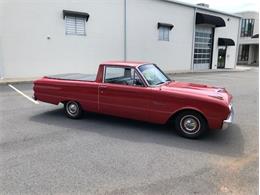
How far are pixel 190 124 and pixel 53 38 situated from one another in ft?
40.4

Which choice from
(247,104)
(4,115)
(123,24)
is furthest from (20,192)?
(123,24)

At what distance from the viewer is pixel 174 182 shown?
3285 mm

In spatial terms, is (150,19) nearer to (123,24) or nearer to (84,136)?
(123,24)

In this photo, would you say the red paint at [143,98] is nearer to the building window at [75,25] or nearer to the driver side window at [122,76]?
the driver side window at [122,76]

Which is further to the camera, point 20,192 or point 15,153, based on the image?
point 15,153

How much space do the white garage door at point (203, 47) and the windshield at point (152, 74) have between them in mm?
19372

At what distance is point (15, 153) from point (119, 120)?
2650mm

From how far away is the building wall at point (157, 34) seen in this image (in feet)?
60.0

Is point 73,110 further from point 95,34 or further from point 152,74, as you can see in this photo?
point 95,34

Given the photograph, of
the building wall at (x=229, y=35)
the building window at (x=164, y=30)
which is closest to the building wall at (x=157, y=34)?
the building window at (x=164, y=30)

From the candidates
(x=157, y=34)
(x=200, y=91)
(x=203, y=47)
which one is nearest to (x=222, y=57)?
(x=203, y=47)

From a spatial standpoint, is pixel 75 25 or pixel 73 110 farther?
pixel 75 25

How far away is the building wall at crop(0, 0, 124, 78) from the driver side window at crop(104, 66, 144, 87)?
10366mm

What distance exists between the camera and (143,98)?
5.11 meters
